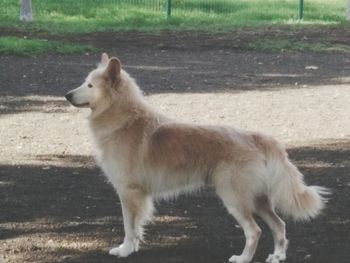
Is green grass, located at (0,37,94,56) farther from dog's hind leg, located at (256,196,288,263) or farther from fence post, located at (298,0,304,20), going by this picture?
dog's hind leg, located at (256,196,288,263)

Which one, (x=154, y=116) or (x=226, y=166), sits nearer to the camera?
(x=226, y=166)

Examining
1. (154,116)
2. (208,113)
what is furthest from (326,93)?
(154,116)

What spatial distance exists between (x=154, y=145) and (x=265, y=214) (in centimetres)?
92

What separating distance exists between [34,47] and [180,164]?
12338 millimetres

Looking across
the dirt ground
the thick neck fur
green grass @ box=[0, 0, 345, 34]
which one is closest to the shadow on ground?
the dirt ground

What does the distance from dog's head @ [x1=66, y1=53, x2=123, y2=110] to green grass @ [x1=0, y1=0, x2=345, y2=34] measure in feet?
53.1

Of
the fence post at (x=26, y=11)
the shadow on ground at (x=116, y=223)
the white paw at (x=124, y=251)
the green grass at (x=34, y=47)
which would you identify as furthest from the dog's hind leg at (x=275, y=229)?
the fence post at (x=26, y=11)

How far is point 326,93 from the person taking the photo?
13.5 meters

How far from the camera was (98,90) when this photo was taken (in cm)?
591

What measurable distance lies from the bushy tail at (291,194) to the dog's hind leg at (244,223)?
0.23m

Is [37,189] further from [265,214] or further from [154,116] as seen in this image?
[265,214]

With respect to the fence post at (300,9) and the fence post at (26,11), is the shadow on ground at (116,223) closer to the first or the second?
the fence post at (26,11)

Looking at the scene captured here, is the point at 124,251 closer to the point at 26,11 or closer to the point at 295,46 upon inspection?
the point at 295,46

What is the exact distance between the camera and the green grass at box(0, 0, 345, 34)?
22859 millimetres
